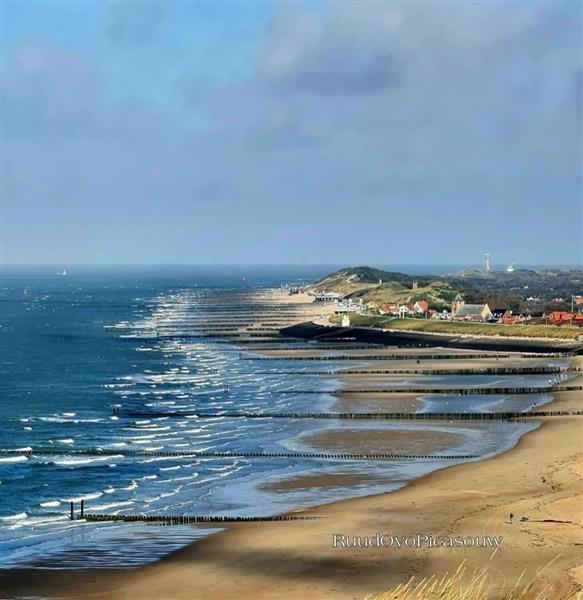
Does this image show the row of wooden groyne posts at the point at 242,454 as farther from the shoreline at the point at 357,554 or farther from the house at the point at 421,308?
the house at the point at 421,308

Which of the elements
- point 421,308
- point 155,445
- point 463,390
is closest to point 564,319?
point 421,308

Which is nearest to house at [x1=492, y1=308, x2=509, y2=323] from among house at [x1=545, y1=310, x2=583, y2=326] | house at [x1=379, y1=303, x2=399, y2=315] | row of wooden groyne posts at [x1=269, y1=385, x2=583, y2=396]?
house at [x1=545, y1=310, x2=583, y2=326]

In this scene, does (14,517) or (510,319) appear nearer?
(14,517)

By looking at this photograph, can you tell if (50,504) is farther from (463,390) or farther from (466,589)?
(463,390)

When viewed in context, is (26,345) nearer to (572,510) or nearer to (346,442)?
(346,442)

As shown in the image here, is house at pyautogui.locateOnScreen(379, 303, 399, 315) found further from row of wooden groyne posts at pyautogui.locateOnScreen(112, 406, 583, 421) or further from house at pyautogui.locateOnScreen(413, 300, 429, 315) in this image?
row of wooden groyne posts at pyautogui.locateOnScreen(112, 406, 583, 421)
